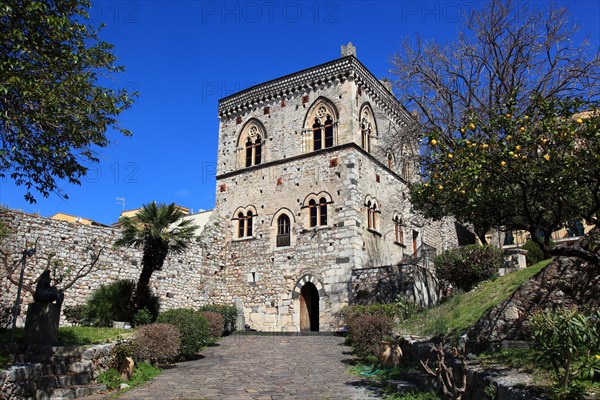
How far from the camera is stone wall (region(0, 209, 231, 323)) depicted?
16.4 m

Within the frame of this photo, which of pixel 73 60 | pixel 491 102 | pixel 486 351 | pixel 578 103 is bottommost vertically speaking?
pixel 486 351

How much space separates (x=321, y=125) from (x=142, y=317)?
12.1m

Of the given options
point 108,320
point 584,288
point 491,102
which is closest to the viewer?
point 584,288

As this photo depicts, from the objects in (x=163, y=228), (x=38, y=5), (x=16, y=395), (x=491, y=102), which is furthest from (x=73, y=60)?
(x=491, y=102)

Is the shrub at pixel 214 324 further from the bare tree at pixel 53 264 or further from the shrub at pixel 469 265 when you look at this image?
the shrub at pixel 469 265

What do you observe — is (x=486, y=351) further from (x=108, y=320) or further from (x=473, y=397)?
(x=108, y=320)

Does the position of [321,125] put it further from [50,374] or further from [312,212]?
[50,374]

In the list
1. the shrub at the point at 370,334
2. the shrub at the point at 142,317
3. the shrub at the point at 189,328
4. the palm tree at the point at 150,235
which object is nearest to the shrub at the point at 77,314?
the palm tree at the point at 150,235

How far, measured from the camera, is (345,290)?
792 inches

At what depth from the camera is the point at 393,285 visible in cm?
1911

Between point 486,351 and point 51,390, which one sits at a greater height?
point 486,351

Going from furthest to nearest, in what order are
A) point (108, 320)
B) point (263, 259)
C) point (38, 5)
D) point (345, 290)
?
point (263, 259) < point (345, 290) < point (108, 320) < point (38, 5)

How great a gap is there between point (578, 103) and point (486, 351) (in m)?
4.22

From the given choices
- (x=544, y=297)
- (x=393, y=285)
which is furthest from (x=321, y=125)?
(x=544, y=297)
